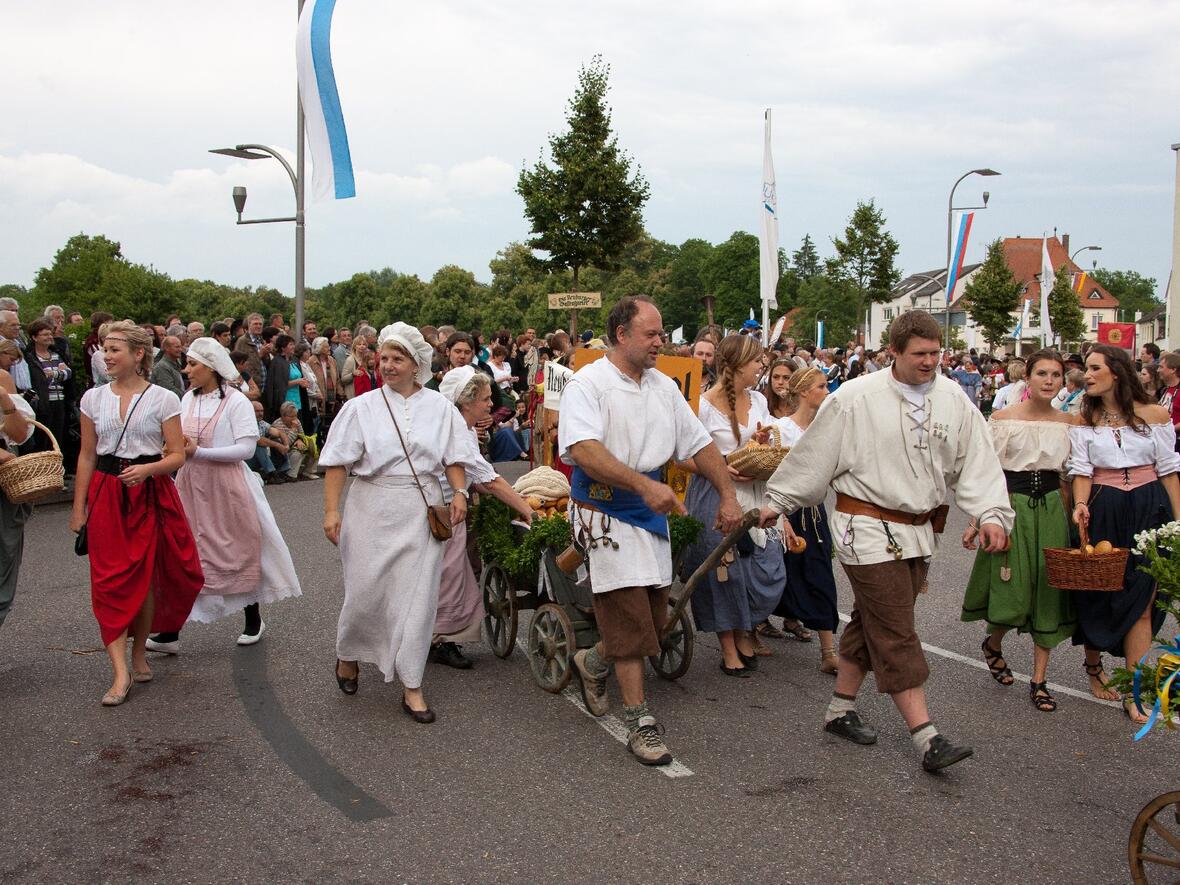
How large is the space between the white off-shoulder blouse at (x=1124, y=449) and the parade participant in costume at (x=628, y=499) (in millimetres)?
2176

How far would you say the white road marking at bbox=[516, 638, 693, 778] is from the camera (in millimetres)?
4957

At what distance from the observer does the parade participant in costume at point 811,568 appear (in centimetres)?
673

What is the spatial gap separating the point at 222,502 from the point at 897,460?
4.10 m

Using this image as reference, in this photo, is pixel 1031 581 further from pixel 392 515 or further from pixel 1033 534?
pixel 392 515

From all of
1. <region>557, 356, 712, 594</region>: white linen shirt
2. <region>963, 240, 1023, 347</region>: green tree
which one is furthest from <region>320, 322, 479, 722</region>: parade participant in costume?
<region>963, 240, 1023, 347</region>: green tree

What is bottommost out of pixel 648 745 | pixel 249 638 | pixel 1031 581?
pixel 249 638

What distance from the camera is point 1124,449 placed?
6.04 metres

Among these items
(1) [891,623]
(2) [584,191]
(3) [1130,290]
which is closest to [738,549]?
(1) [891,623]

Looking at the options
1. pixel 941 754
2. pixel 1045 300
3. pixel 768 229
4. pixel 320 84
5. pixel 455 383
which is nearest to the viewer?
pixel 941 754

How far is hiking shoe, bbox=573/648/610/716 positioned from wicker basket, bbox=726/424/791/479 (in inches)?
55.2

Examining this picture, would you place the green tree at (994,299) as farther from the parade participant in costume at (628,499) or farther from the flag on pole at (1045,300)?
the parade participant in costume at (628,499)

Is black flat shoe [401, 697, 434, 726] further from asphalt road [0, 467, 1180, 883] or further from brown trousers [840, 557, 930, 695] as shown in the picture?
brown trousers [840, 557, 930, 695]

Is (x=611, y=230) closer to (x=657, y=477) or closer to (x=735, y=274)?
(x=657, y=477)

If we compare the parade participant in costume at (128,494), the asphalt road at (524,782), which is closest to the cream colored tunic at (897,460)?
the asphalt road at (524,782)
